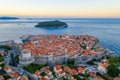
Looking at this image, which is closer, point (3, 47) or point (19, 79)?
point (19, 79)

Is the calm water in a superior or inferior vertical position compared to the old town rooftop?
inferior

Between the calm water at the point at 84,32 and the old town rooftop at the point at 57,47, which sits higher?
the old town rooftop at the point at 57,47

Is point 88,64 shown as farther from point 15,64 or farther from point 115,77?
point 15,64

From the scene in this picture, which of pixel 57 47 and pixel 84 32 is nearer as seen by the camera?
pixel 57 47

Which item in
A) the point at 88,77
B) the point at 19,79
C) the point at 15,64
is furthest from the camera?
the point at 15,64

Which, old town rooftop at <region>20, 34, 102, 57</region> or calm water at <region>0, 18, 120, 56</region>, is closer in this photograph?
old town rooftop at <region>20, 34, 102, 57</region>

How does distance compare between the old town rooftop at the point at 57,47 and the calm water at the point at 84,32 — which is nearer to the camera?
the old town rooftop at the point at 57,47

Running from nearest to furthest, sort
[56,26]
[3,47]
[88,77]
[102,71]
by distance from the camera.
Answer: [88,77], [102,71], [3,47], [56,26]

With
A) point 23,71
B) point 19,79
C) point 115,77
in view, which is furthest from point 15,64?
point 115,77

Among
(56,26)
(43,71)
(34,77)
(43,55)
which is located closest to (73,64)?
(43,55)

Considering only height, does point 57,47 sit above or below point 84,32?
above
